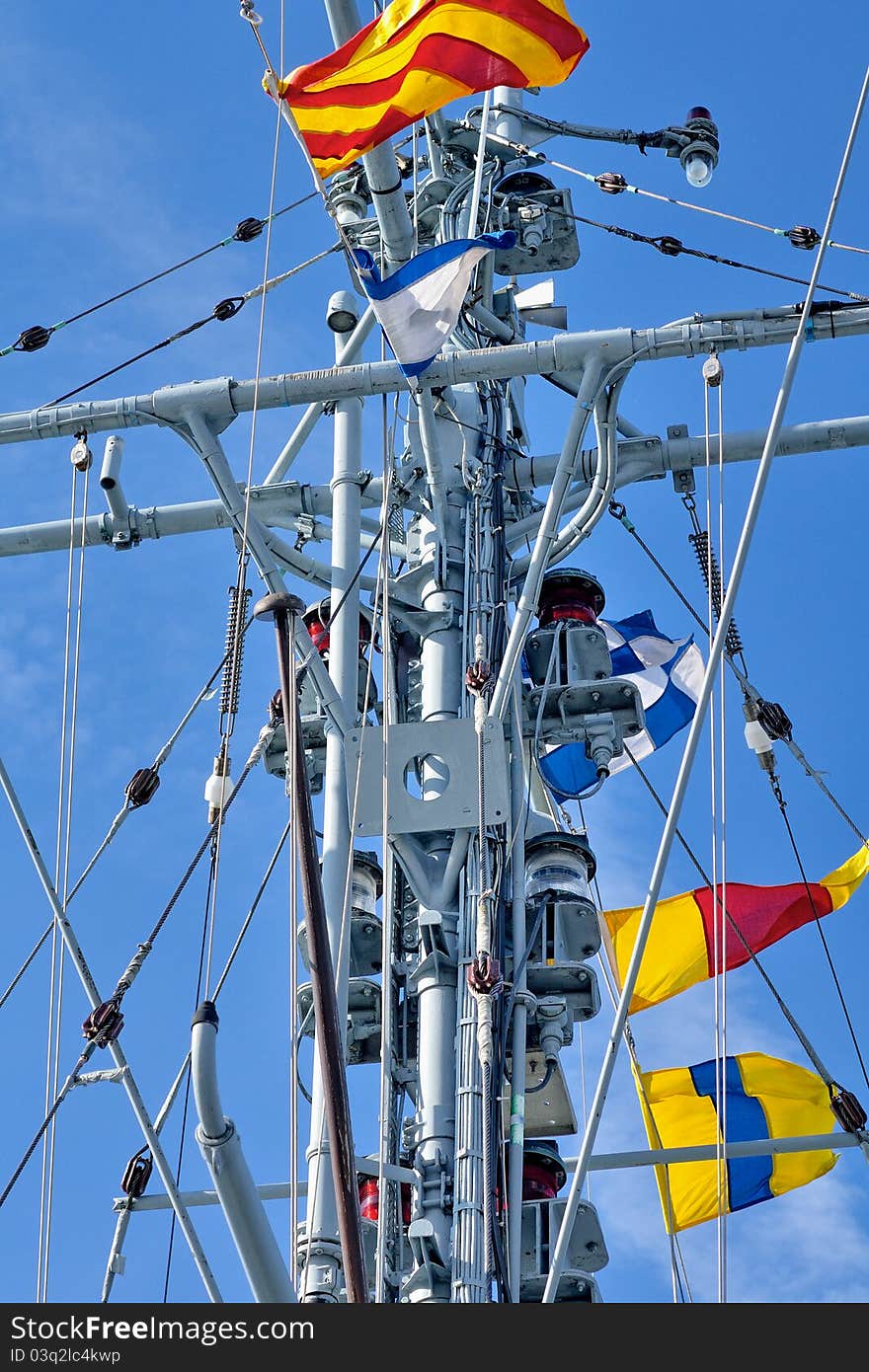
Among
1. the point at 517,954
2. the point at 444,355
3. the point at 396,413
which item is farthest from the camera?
the point at 396,413

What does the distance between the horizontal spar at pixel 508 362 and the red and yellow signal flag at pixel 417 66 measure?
1464mm

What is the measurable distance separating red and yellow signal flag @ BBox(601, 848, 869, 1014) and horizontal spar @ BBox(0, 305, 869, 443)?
583 cm

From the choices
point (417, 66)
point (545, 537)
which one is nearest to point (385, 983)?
point (545, 537)

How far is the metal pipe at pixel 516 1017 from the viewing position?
14.2 meters

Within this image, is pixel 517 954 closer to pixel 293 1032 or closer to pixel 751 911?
pixel 293 1032

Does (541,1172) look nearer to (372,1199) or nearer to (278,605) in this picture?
(372,1199)

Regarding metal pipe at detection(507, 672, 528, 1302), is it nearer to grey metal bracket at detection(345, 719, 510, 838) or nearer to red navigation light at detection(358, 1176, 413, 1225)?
grey metal bracket at detection(345, 719, 510, 838)

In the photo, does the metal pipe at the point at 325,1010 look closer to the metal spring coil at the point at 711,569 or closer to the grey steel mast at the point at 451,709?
the grey steel mast at the point at 451,709

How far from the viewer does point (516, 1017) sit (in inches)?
605
